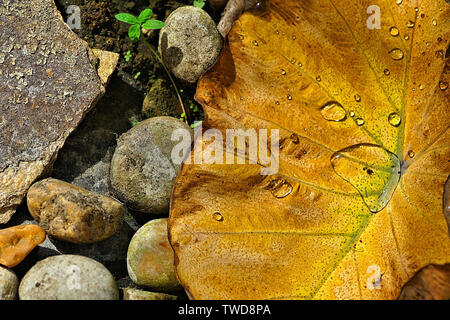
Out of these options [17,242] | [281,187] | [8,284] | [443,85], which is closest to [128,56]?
[17,242]

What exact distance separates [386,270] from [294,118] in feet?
2.71

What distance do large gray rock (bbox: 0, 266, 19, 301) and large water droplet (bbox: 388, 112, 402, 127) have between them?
2.06m

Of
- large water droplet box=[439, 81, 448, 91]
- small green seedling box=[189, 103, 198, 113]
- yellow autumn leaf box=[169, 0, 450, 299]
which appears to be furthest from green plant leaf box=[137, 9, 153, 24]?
large water droplet box=[439, 81, 448, 91]

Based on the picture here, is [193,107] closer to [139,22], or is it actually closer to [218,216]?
[139,22]

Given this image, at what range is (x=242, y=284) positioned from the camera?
225 cm

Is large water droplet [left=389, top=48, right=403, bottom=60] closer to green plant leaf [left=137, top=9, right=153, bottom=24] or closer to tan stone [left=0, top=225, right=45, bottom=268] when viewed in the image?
green plant leaf [left=137, top=9, right=153, bottom=24]

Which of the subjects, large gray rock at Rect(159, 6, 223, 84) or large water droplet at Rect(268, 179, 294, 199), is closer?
large water droplet at Rect(268, 179, 294, 199)

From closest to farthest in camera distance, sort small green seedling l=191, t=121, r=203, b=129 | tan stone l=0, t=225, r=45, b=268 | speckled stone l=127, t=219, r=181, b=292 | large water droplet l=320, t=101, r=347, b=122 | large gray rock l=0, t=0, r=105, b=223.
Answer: large water droplet l=320, t=101, r=347, b=122, tan stone l=0, t=225, r=45, b=268, speckled stone l=127, t=219, r=181, b=292, large gray rock l=0, t=0, r=105, b=223, small green seedling l=191, t=121, r=203, b=129

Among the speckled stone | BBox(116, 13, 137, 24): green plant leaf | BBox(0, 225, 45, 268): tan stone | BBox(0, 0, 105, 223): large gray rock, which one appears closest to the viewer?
BBox(0, 225, 45, 268): tan stone

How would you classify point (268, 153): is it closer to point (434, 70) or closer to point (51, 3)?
point (434, 70)

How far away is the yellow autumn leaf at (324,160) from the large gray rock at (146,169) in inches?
15.0

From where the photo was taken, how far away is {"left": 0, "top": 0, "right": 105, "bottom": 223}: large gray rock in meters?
2.70

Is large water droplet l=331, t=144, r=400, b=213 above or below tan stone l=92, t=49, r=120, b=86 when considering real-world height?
above

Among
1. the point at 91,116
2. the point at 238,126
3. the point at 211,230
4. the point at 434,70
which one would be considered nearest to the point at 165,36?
the point at 91,116
